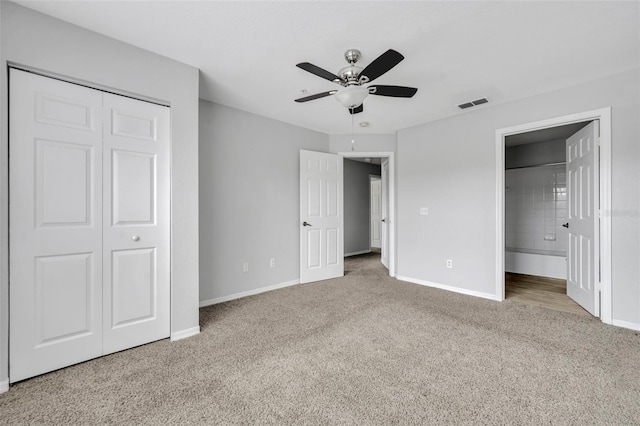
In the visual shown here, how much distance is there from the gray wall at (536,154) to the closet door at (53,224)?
20.5 ft

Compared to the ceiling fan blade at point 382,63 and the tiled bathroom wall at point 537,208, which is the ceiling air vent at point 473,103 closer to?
the ceiling fan blade at point 382,63

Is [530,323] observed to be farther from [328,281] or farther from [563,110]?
[328,281]

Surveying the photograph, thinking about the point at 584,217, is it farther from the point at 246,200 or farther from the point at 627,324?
the point at 246,200

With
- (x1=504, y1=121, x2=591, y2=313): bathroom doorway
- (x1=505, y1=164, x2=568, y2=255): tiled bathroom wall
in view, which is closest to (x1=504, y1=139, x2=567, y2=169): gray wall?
(x1=504, y1=121, x2=591, y2=313): bathroom doorway

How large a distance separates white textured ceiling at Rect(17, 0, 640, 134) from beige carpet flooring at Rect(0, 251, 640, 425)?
243 centimetres

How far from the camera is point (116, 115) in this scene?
220cm

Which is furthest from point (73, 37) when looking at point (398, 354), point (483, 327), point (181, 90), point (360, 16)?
point (483, 327)

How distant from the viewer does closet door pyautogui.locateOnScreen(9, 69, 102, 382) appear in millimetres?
1818

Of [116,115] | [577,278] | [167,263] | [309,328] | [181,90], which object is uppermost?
[181,90]

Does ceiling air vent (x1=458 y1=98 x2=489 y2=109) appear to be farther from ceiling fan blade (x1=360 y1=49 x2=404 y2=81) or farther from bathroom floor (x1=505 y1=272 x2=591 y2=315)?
bathroom floor (x1=505 y1=272 x2=591 y2=315)

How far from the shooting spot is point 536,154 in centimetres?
505

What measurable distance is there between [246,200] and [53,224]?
2.01 meters

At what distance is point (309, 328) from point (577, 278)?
10.7 feet

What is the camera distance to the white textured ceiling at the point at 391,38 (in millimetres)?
1828
